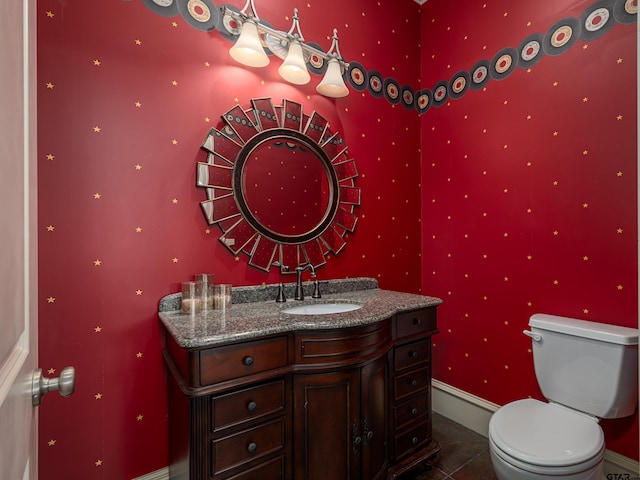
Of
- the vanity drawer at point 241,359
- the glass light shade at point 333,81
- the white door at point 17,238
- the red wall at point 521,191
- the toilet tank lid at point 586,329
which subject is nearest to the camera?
the white door at point 17,238

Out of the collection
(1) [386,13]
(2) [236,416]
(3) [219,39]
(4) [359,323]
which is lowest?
(2) [236,416]

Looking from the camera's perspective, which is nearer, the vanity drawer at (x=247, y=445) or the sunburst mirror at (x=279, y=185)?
the vanity drawer at (x=247, y=445)

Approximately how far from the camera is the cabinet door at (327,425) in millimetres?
1342

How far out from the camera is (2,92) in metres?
0.44

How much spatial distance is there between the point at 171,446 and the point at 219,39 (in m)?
2.04

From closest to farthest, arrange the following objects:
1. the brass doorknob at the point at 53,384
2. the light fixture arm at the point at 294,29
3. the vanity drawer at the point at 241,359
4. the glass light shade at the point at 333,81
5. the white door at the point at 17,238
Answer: the white door at the point at 17,238
the brass doorknob at the point at 53,384
the vanity drawer at the point at 241,359
the light fixture arm at the point at 294,29
the glass light shade at the point at 333,81

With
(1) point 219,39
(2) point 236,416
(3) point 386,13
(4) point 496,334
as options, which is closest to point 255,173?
(1) point 219,39

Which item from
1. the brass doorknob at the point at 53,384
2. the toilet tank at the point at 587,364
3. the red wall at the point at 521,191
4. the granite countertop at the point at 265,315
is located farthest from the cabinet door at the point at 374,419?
the brass doorknob at the point at 53,384

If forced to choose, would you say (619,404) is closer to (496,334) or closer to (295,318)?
(496,334)

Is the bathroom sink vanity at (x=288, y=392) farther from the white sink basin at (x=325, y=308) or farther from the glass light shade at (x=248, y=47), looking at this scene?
the glass light shade at (x=248, y=47)

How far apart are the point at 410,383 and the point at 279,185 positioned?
1328mm

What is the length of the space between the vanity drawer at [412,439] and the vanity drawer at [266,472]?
68cm

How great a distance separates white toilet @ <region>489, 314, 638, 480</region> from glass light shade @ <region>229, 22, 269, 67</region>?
6.68 ft

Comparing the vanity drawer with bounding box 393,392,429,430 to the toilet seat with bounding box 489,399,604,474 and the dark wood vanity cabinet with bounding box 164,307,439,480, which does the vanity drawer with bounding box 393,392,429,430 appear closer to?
the dark wood vanity cabinet with bounding box 164,307,439,480
